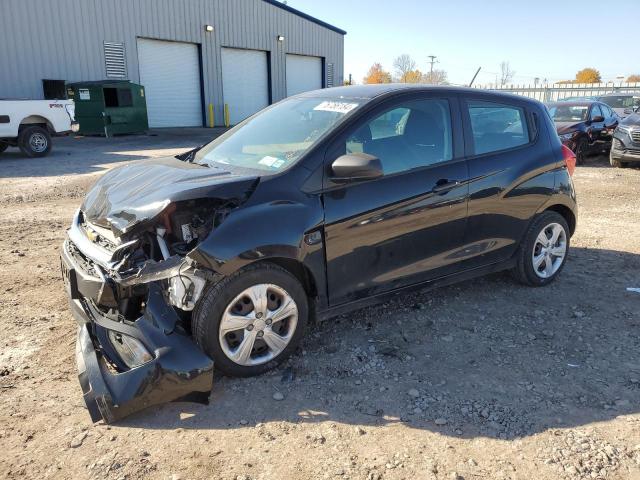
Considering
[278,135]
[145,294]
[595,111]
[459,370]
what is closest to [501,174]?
[459,370]

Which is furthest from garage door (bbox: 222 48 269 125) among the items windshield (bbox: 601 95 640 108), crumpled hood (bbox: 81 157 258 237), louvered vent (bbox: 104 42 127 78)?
crumpled hood (bbox: 81 157 258 237)

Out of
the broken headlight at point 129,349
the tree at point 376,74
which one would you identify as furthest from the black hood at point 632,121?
the tree at point 376,74

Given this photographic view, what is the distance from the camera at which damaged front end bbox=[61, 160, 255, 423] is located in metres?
2.75

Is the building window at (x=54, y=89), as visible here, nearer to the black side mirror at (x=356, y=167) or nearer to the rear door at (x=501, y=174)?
the rear door at (x=501, y=174)

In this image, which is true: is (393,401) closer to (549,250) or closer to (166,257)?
(166,257)

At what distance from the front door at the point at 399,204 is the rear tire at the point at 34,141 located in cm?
1255

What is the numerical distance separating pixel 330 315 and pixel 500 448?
1324mm

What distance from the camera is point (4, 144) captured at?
45.0 ft

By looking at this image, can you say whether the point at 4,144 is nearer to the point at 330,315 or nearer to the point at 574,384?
the point at 330,315

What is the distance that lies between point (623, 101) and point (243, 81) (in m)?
17.8

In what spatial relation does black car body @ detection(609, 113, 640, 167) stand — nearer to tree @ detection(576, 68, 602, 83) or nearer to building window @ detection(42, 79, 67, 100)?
building window @ detection(42, 79, 67, 100)

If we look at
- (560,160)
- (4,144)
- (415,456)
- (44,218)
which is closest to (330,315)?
(415,456)

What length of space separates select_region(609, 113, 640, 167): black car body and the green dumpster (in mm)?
16880

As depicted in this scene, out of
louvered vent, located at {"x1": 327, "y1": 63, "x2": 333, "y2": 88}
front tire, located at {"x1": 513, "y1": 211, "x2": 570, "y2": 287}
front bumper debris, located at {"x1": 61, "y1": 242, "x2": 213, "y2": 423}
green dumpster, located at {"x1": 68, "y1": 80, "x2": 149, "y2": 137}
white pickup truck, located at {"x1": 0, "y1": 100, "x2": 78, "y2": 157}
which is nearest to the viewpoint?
front bumper debris, located at {"x1": 61, "y1": 242, "x2": 213, "y2": 423}
